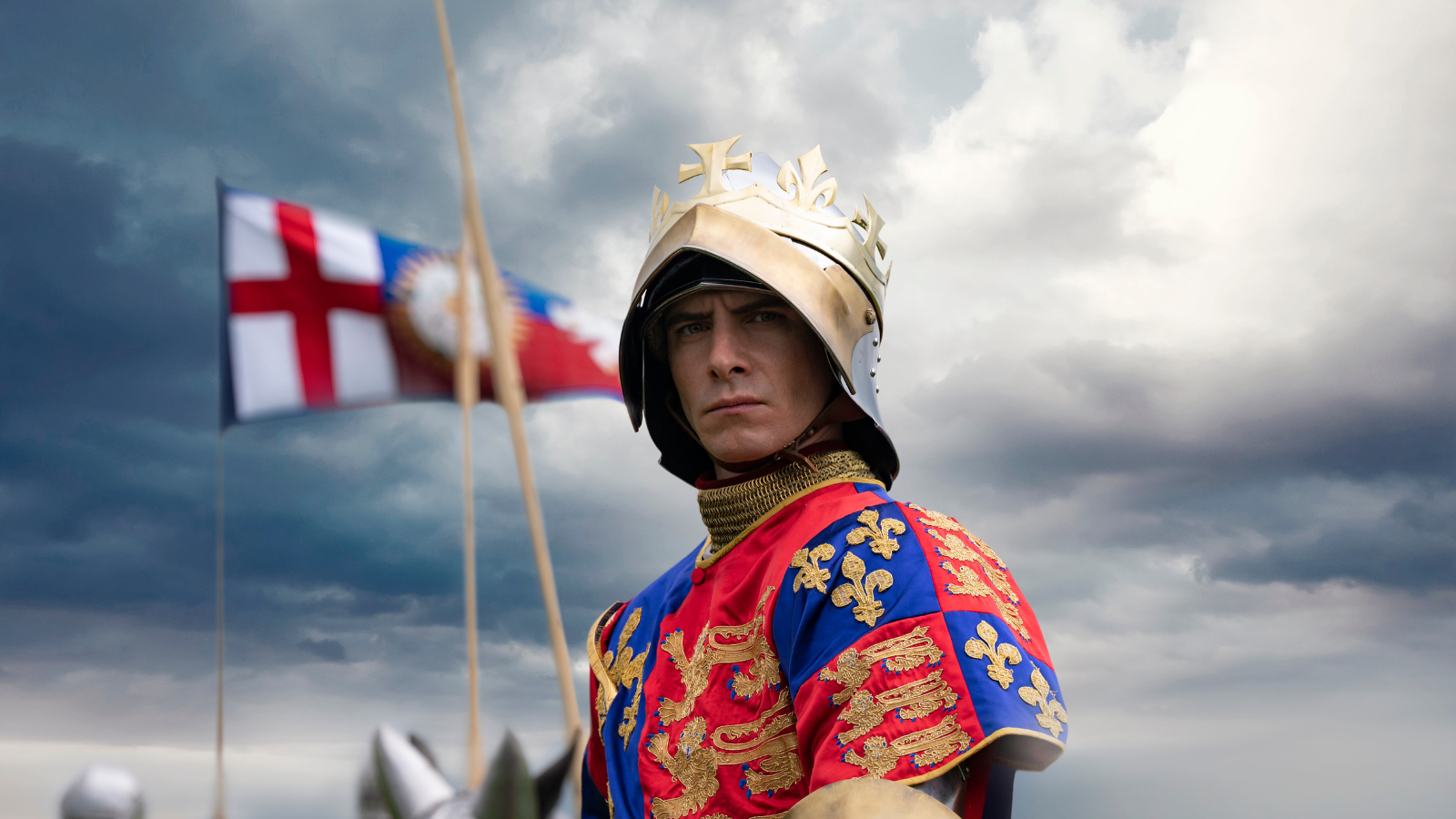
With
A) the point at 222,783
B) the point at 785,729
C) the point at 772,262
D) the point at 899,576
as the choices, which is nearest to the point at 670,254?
the point at 772,262

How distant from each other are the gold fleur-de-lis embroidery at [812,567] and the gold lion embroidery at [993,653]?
1.42 feet

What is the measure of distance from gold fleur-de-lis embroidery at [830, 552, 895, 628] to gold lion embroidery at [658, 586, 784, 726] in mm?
280

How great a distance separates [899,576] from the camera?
2.67 meters

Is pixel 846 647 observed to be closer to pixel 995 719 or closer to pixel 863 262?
pixel 995 719

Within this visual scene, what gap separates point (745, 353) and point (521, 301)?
228 cm

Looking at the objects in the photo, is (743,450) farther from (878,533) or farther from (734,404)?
(878,533)

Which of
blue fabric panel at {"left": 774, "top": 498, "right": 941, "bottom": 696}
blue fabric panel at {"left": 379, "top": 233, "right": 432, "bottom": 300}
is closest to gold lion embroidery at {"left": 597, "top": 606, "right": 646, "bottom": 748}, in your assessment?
blue fabric panel at {"left": 774, "top": 498, "right": 941, "bottom": 696}

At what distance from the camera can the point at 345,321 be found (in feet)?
16.1

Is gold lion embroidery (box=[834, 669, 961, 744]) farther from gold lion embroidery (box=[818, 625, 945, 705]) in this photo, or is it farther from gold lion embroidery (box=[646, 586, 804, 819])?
gold lion embroidery (box=[646, 586, 804, 819])

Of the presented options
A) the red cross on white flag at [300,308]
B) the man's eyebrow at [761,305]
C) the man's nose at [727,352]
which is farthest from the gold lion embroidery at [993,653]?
the red cross on white flag at [300,308]

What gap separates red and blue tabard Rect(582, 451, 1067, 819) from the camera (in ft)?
7.82

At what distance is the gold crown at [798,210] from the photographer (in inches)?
135

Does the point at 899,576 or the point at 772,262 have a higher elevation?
the point at 772,262

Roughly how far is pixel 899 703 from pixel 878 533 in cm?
56
